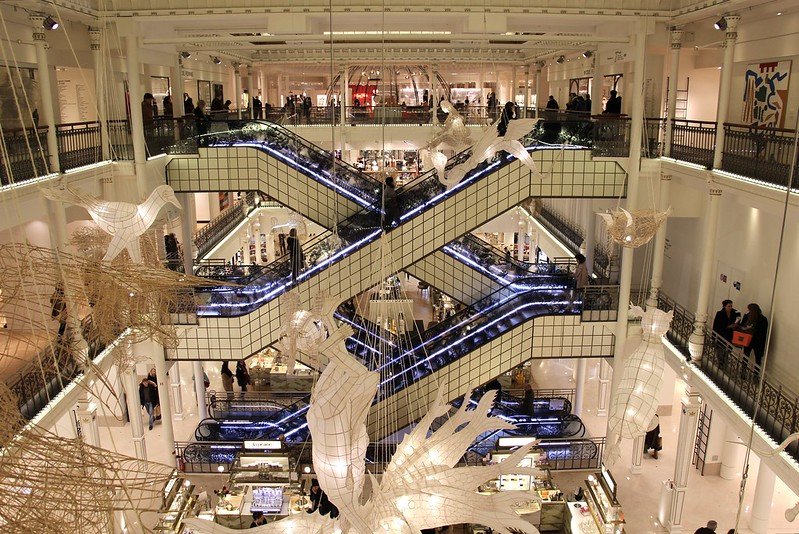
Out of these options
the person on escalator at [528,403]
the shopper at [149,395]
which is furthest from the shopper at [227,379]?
the person on escalator at [528,403]

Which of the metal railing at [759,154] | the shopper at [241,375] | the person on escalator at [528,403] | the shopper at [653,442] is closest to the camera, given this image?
the metal railing at [759,154]

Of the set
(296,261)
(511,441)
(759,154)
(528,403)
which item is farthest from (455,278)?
(759,154)

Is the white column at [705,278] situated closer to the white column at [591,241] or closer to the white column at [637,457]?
the white column at [637,457]

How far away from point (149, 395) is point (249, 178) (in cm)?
527

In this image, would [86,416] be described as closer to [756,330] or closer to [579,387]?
[756,330]

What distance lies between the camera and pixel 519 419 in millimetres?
14422

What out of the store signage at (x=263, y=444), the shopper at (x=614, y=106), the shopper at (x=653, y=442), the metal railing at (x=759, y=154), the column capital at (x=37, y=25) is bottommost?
the shopper at (x=653, y=442)

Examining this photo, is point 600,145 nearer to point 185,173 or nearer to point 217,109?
point 185,173

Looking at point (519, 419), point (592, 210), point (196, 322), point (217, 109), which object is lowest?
point (519, 419)

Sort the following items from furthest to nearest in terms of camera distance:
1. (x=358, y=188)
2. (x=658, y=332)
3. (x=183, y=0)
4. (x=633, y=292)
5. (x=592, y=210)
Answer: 1. (x=592, y=210)
2. (x=633, y=292)
3. (x=358, y=188)
4. (x=183, y=0)
5. (x=658, y=332)

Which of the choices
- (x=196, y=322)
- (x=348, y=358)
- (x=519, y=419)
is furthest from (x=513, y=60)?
(x=348, y=358)

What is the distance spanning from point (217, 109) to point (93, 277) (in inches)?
648

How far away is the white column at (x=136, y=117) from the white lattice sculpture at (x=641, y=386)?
8.24m

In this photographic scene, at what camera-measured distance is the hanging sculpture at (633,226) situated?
9118 millimetres
